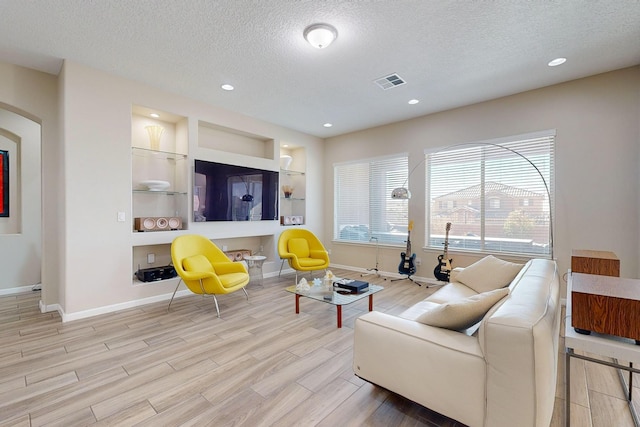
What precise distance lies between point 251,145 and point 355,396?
457cm

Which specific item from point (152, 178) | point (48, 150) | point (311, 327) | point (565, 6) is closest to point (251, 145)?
point (152, 178)

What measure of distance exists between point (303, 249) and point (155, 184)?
267cm

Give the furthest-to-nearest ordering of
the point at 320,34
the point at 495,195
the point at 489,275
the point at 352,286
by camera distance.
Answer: the point at 495,195 → the point at 352,286 → the point at 489,275 → the point at 320,34

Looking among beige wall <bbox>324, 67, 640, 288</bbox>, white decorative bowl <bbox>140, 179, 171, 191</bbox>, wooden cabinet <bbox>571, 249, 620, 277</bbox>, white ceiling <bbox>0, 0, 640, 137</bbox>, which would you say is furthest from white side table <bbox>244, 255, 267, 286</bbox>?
wooden cabinet <bbox>571, 249, 620, 277</bbox>

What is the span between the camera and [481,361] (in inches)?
53.7

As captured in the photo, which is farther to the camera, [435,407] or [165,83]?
[165,83]

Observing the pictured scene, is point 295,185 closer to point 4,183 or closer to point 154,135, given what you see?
point 154,135

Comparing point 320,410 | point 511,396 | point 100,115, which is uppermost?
point 100,115

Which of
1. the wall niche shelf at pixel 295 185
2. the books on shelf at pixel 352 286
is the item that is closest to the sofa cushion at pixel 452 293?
the books on shelf at pixel 352 286

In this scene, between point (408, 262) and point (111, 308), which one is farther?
point (408, 262)

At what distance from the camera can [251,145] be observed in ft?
17.6

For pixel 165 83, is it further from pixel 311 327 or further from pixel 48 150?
pixel 311 327

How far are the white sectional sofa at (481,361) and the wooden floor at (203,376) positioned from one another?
300 millimetres

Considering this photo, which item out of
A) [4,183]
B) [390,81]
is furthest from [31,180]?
[390,81]
